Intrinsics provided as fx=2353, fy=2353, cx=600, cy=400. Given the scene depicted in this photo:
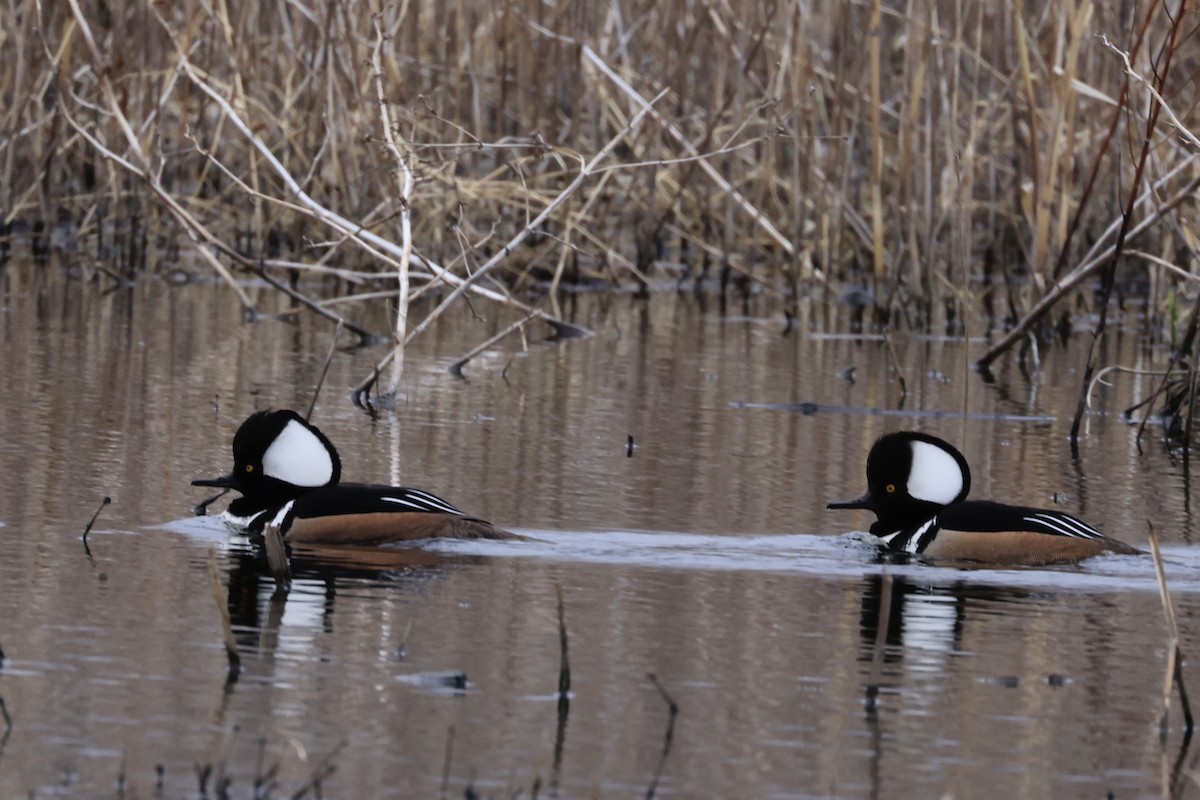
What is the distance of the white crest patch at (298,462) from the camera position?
25.3 ft

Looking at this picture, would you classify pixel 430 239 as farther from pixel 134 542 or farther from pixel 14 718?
pixel 14 718

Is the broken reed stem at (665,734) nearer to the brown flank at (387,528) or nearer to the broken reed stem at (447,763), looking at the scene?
the broken reed stem at (447,763)

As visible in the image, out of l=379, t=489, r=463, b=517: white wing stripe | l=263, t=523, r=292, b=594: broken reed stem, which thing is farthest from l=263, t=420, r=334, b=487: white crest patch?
l=263, t=523, r=292, b=594: broken reed stem

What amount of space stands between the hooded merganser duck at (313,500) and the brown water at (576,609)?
12 cm

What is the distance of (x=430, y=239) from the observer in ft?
50.3

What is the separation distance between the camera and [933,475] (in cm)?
787

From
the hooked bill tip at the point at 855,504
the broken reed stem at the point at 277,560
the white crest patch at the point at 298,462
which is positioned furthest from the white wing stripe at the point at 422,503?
the hooked bill tip at the point at 855,504

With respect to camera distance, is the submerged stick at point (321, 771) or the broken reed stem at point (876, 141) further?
the broken reed stem at point (876, 141)

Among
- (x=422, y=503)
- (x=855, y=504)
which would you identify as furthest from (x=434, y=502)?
(x=855, y=504)

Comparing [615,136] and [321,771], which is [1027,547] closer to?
[321,771]

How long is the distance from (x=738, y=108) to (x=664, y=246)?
17.8ft

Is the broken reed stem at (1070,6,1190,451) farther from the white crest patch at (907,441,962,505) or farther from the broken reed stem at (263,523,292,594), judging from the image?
the broken reed stem at (263,523,292,594)

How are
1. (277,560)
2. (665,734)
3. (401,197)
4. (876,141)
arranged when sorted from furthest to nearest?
(876,141) → (401,197) → (277,560) → (665,734)

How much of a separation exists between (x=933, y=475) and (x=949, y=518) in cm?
25
